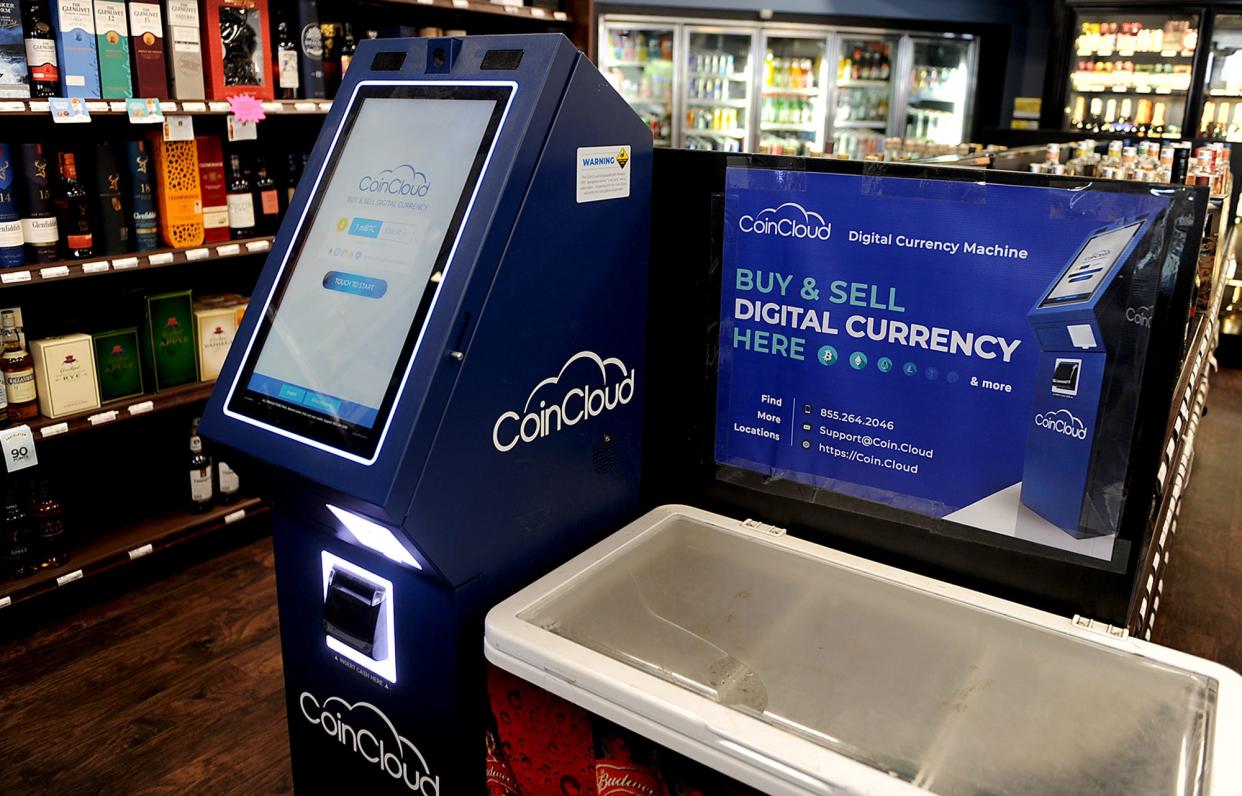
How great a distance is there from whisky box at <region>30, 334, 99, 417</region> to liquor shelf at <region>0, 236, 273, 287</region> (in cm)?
19

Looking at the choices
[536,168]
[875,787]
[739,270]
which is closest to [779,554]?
[739,270]

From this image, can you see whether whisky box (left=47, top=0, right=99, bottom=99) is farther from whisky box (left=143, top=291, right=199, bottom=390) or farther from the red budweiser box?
whisky box (left=143, top=291, right=199, bottom=390)

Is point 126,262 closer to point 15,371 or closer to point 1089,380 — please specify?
point 15,371

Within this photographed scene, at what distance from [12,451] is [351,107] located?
74.8 inches

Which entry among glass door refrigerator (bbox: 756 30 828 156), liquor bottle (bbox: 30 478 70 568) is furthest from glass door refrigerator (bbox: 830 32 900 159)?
liquor bottle (bbox: 30 478 70 568)

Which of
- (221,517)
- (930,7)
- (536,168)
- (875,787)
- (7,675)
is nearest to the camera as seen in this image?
(875,787)

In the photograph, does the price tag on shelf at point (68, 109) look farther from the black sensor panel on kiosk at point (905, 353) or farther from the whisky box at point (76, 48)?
the black sensor panel on kiosk at point (905, 353)

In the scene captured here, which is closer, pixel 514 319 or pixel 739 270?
pixel 514 319

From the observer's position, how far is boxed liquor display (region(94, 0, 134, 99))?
9.36 feet

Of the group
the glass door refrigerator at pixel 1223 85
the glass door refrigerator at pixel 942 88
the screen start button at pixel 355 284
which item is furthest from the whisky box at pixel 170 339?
the glass door refrigerator at pixel 1223 85

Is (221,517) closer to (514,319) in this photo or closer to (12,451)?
(12,451)

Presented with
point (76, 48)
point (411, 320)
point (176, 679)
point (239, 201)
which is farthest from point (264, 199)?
point (411, 320)

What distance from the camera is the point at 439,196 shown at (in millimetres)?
1339

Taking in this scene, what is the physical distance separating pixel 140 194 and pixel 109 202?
0.34ft
